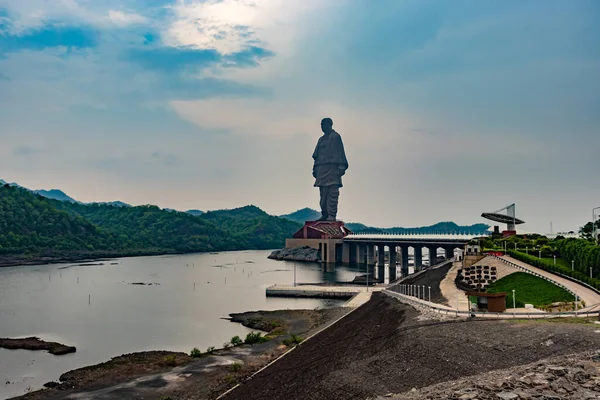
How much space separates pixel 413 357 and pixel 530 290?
25911mm

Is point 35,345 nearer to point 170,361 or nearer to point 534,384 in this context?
point 170,361

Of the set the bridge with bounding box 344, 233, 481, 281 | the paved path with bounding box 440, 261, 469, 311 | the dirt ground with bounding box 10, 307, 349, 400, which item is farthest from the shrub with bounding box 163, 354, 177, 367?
the bridge with bounding box 344, 233, 481, 281

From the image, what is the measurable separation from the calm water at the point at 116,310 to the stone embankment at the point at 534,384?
3817 centimetres

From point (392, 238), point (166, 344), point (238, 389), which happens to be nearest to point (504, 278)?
point (238, 389)

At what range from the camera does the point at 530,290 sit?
54.5m

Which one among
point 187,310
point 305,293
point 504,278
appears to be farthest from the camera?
point 305,293

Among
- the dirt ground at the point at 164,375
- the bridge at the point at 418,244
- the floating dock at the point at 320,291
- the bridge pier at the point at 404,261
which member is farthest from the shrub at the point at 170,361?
the bridge pier at the point at 404,261

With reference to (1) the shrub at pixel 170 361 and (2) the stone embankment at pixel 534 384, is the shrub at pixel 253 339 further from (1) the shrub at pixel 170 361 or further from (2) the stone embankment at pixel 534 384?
(2) the stone embankment at pixel 534 384

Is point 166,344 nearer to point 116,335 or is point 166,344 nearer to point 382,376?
point 116,335

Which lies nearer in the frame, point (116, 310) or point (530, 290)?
point (530, 290)

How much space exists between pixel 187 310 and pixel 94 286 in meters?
42.8

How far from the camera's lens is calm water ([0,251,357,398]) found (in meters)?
59.1

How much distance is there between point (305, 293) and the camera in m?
107

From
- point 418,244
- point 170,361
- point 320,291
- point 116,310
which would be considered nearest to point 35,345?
point 170,361
